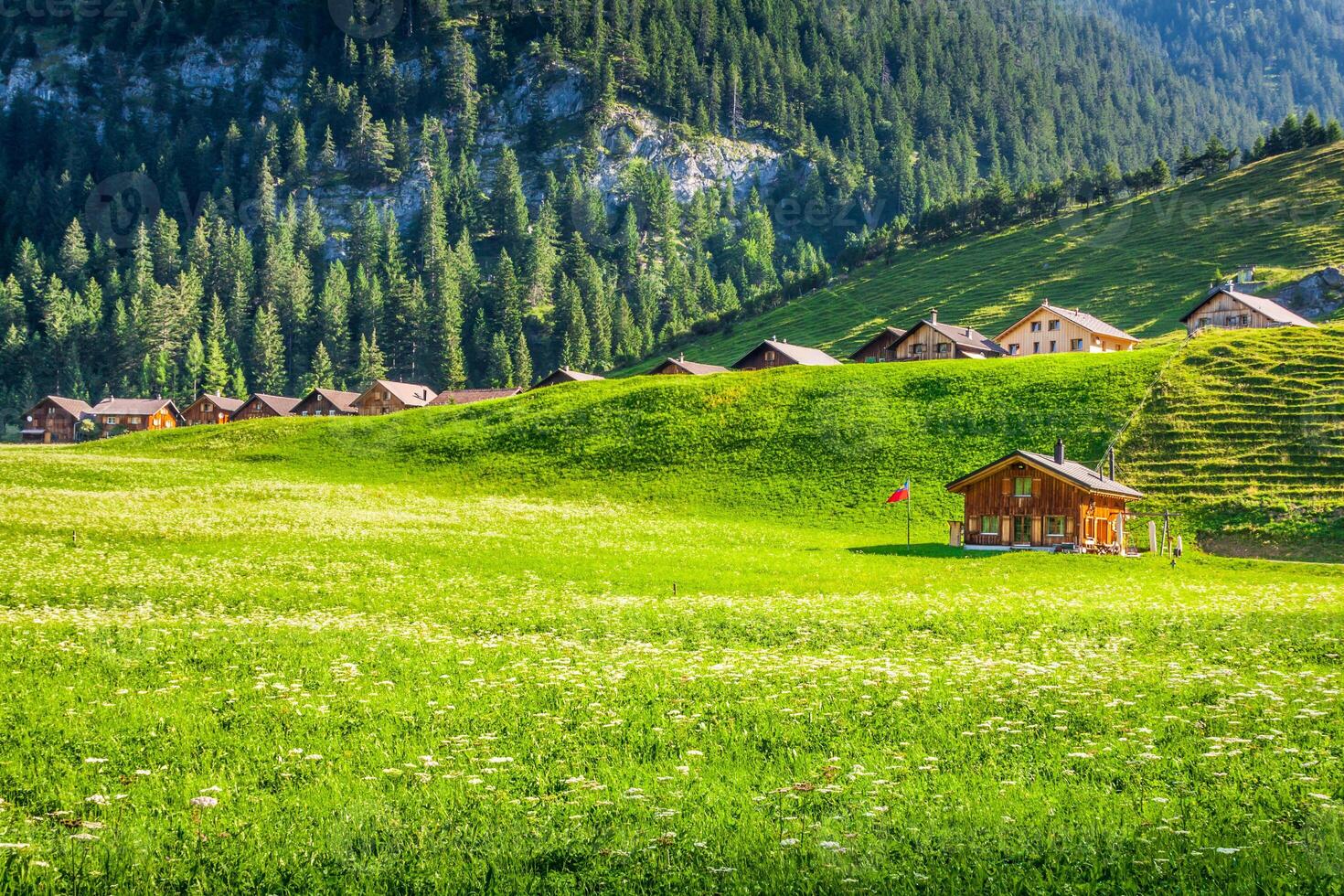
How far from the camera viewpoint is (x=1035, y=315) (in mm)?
129625

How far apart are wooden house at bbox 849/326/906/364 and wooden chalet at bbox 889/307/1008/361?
123 centimetres

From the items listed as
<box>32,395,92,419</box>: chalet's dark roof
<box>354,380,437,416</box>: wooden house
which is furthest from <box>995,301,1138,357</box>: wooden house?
<box>32,395,92,419</box>: chalet's dark roof

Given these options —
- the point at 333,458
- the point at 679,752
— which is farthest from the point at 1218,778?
the point at 333,458

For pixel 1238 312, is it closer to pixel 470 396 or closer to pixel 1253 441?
pixel 1253 441

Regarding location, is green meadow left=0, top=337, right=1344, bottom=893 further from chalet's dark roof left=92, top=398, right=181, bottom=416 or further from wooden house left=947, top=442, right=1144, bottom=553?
chalet's dark roof left=92, top=398, right=181, bottom=416

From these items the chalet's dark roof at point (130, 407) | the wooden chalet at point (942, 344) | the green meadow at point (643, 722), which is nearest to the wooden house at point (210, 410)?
the chalet's dark roof at point (130, 407)

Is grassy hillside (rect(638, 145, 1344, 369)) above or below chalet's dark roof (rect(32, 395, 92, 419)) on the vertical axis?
above

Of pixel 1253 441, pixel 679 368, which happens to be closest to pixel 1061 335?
pixel 679 368

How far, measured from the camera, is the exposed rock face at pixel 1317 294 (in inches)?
5256

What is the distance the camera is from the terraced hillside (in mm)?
63906

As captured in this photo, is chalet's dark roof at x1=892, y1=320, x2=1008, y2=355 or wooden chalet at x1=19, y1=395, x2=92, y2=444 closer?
chalet's dark roof at x1=892, y1=320, x2=1008, y2=355

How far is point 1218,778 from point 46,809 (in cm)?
1312

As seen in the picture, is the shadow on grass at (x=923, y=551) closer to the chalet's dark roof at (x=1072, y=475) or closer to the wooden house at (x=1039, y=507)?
the wooden house at (x=1039, y=507)

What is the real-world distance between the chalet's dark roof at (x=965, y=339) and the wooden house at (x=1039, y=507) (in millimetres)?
66249
